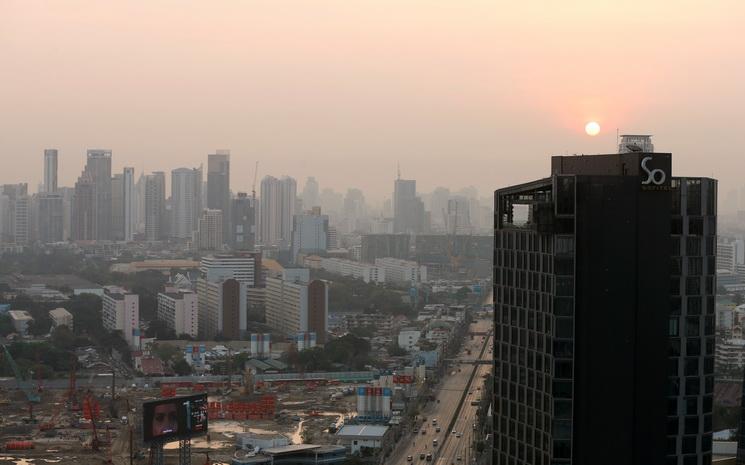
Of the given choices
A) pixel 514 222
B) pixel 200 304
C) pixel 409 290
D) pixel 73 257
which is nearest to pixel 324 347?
pixel 200 304

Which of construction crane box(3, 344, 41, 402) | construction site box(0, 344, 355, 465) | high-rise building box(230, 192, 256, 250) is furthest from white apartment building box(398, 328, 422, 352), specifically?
high-rise building box(230, 192, 256, 250)

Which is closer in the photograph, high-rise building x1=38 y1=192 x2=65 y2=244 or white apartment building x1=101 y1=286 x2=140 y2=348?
white apartment building x1=101 y1=286 x2=140 y2=348

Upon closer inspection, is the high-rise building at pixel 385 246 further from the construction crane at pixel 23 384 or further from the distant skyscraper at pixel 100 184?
the construction crane at pixel 23 384

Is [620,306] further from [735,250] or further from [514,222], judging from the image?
[735,250]

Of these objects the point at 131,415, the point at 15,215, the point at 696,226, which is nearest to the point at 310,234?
the point at 15,215

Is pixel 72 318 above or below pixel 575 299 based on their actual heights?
below

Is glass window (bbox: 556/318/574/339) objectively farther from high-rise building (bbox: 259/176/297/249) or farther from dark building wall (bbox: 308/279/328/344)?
high-rise building (bbox: 259/176/297/249)

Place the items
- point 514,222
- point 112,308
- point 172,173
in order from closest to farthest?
1. point 514,222
2. point 112,308
3. point 172,173

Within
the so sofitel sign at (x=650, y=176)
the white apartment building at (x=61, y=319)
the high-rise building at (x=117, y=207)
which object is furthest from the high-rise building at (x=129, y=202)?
the so sofitel sign at (x=650, y=176)
